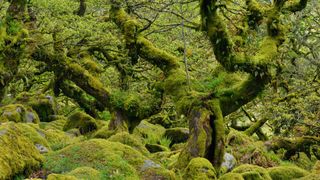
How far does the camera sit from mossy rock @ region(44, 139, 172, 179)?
10.3 metres

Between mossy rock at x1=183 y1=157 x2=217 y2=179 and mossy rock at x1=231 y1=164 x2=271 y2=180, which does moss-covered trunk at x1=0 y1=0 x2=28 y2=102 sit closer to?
mossy rock at x1=183 y1=157 x2=217 y2=179

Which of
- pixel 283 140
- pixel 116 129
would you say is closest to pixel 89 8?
pixel 116 129

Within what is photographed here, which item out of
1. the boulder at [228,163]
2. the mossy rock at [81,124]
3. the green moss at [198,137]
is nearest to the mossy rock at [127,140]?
the green moss at [198,137]

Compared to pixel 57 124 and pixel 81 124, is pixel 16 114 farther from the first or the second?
pixel 57 124

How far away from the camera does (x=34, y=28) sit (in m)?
18.5

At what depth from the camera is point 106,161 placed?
1063 centimetres

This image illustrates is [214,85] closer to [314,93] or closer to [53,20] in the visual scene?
[314,93]

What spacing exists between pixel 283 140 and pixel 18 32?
1189 cm

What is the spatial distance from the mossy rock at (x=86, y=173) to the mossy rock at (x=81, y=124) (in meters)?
10.6

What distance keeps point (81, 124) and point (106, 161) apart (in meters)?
10.00

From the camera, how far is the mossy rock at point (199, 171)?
1012cm

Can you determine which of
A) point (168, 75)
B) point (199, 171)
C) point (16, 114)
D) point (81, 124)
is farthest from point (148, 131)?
point (199, 171)

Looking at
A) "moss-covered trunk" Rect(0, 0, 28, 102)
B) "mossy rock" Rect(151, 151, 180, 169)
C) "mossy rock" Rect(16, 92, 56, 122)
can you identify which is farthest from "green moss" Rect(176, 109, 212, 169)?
"mossy rock" Rect(16, 92, 56, 122)

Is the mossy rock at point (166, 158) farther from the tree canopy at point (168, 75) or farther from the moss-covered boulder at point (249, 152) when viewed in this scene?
the moss-covered boulder at point (249, 152)
